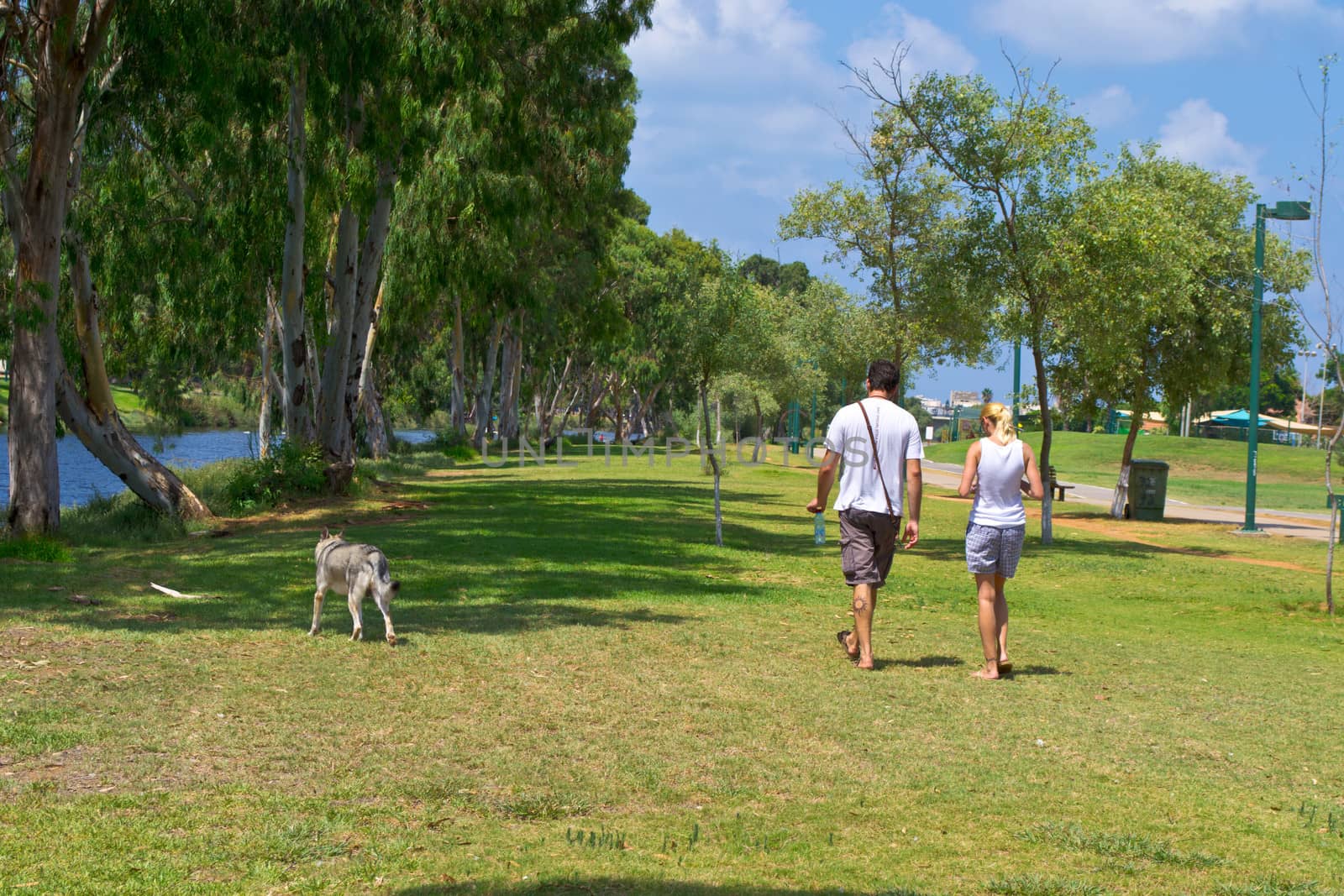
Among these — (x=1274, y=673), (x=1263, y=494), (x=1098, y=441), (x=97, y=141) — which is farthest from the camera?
(x=1098, y=441)

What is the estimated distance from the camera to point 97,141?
54.6ft

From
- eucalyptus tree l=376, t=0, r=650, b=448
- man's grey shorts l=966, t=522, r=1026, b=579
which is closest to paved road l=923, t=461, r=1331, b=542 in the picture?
eucalyptus tree l=376, t=0, r=650, b=448

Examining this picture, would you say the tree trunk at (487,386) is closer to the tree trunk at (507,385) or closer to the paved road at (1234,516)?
the tree trunk at (507,385)

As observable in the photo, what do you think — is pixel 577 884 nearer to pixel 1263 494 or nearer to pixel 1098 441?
pixel 1263 494

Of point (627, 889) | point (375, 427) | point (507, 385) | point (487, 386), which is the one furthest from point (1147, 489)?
point (507, 385)

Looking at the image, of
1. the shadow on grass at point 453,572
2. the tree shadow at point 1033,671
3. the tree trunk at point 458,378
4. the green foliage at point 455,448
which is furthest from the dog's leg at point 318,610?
the green foliage at point 455,448

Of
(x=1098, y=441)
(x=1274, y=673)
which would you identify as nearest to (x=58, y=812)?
(x=1274, y=673)

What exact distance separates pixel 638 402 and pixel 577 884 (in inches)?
3151

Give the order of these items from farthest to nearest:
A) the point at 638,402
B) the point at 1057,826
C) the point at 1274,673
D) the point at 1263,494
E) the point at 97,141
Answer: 1. the point at 638,402
2. the point at 1263,494
3. the point at 97,141
4. the point at 1274,673
5. the point at 1057,826

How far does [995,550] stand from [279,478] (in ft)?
50.7

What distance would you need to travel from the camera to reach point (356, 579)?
8750 mm

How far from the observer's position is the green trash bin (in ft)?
91.6

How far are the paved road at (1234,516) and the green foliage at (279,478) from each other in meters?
19.1

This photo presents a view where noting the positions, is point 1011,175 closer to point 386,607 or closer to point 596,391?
point 386,607
